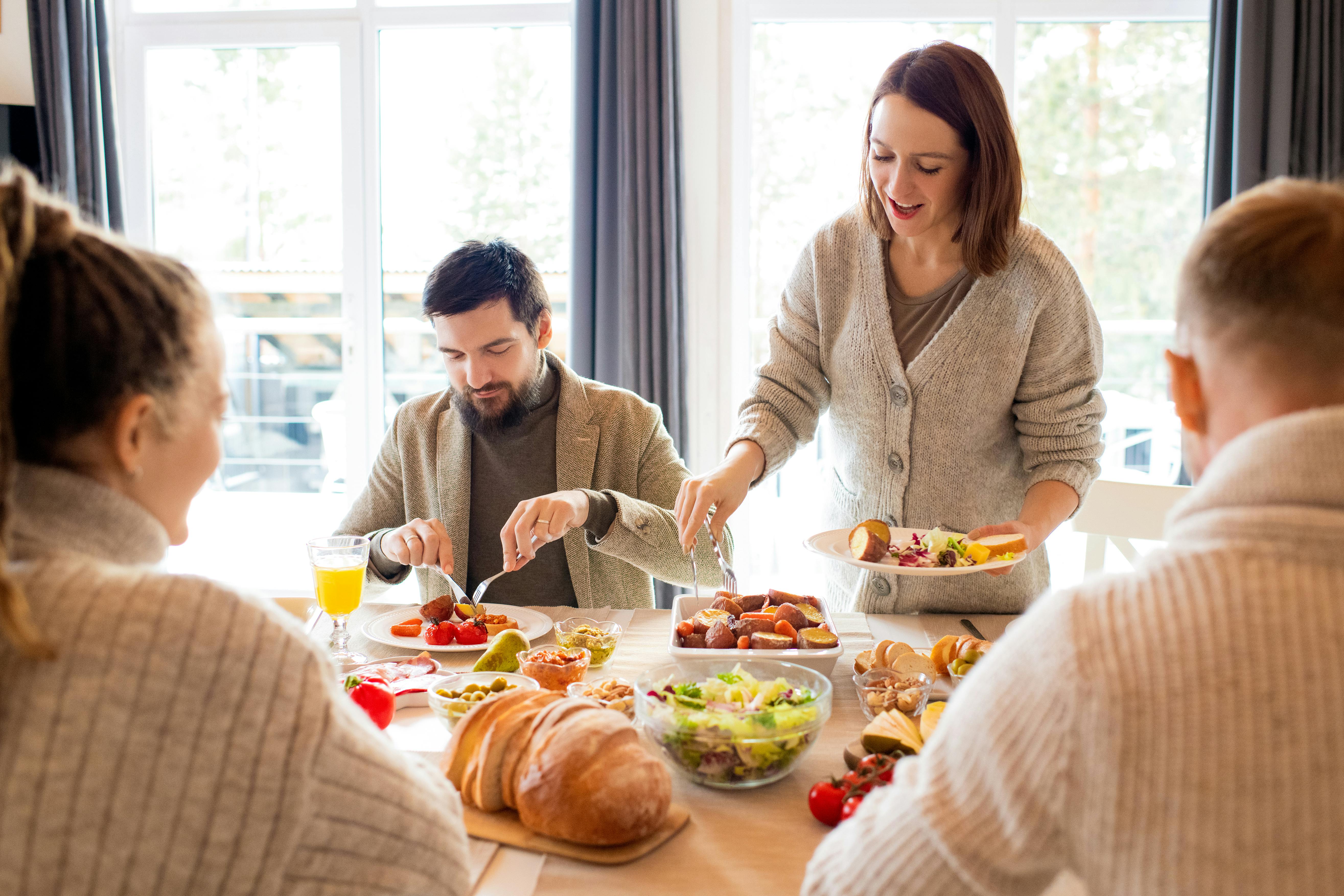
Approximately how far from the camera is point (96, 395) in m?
0.73

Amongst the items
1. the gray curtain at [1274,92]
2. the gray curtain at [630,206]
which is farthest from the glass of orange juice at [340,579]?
the gray curtain at [1274,92]

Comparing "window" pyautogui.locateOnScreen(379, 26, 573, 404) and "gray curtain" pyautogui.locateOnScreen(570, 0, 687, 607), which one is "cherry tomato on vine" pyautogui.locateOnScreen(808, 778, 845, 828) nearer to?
"gray curtain" pyautogui.locateOnScreen(570, 0, 687, 607)

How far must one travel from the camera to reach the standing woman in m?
1.87

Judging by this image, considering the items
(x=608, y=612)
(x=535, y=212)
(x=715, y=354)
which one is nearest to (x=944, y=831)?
(x=608, y=612)

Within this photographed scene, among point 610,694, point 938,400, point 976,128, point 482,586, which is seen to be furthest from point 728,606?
point 976,128

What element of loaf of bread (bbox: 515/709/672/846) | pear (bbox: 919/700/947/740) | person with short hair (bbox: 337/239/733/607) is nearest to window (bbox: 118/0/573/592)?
person with short hair (bbox: 337/239/733/607)

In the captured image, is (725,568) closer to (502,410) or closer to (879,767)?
(502,410)

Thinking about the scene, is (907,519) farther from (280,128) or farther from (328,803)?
(280,128)

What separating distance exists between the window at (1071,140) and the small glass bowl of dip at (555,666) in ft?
7.93

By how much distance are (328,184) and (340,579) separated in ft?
9.73

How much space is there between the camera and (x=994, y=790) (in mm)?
731

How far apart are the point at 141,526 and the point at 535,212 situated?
3.39 metres

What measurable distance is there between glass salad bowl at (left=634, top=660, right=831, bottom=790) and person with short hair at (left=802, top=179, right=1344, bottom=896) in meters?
0.35

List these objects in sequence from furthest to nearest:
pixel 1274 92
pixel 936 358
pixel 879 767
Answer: pixel 1274 92 → pixel 936 358 → pixel 879 767
